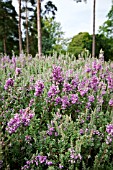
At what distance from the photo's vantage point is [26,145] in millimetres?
2729

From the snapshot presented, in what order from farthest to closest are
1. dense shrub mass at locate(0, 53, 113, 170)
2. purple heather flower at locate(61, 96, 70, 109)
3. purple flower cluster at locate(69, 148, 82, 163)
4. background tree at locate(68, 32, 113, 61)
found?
background tree at locate(68, 32, 113, 61)
purple heather flower at locate(61, 96, 70, 109)
dense shrub mass at locate(0, 53, 113, 170)
purple flower cluster at locate(69, 148, 82, 163)

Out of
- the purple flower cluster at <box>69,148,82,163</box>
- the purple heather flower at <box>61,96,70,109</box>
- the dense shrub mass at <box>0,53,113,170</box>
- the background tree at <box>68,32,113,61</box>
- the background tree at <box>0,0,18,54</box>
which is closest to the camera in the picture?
the purple flower cluster at <box>69,148,82,163</box>

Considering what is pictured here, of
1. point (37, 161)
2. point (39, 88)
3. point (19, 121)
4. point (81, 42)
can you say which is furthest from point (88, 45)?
point (37, 161)

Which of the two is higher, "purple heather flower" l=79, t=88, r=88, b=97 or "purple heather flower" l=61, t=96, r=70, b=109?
"purple heather flower" l=79, t=88, r=88, b=97

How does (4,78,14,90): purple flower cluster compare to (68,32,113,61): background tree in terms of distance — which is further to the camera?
(68,32,113,61): background tree

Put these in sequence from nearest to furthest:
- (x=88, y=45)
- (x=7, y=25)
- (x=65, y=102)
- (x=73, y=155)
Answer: (x=73, y=155), (x=65, y=102), (x=88, y=45), (x=7, y=25)

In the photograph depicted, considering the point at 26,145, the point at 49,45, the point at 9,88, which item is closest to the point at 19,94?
the point at 9,88

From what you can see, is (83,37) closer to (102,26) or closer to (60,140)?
(102,26)

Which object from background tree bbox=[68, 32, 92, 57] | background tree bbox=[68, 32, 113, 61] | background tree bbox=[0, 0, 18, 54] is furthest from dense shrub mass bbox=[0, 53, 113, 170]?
background tree bbox=[0, 0, 18, 54]

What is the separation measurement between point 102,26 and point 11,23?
23439mm

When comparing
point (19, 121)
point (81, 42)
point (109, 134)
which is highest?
point (81, 42)

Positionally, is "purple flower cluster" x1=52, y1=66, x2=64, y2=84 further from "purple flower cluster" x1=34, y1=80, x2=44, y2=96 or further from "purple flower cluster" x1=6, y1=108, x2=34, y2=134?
"purple flower cluster" x1=6, y1=108, x2=34, y2=134

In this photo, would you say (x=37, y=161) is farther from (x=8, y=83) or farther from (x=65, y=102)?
(x=8, y=83)

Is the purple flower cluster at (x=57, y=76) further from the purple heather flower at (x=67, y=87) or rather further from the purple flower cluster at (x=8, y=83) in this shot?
the purple flower cluster at (x=8, y=83)
